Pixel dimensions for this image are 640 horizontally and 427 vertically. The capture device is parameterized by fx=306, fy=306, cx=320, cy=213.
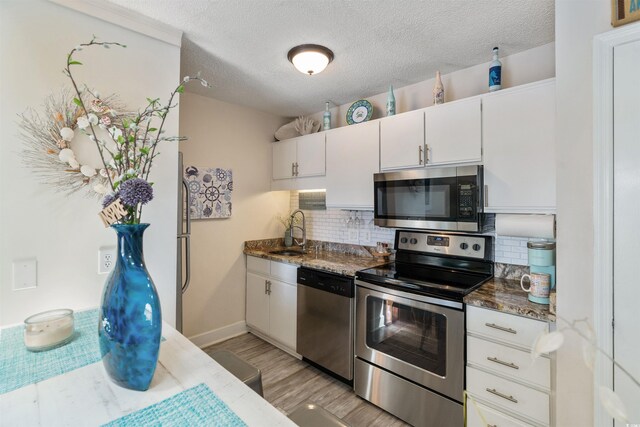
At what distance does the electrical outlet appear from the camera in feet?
5.28

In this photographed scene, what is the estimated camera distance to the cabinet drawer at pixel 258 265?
311cm

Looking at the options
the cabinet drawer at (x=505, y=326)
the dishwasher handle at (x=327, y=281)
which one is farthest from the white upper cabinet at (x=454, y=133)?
the dishwasher handle at (x=327, y=281)

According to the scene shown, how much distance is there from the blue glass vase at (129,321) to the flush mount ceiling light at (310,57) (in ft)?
5.41

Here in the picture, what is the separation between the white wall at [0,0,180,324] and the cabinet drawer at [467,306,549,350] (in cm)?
186

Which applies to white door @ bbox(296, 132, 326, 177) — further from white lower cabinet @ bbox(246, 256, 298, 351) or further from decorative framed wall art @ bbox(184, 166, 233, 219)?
white lower cabinet @ bbox(246, 256, 298, 351)

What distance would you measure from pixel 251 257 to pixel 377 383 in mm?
1800

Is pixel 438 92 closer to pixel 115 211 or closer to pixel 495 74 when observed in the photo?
pixel 495 74

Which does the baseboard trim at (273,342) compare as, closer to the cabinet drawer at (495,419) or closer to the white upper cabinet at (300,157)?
the cabinet drawer at (495,419)

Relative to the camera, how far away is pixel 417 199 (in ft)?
7.34

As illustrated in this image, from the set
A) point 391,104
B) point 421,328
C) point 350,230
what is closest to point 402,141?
point 391,104

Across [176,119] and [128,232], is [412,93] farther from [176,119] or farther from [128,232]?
[128,232]

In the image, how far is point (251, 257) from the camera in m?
3.34

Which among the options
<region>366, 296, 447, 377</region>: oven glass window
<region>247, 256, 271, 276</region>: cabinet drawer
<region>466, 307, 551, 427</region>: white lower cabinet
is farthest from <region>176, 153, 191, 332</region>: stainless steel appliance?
<region>466, 307, 551, 427</region>: white lower cabinet

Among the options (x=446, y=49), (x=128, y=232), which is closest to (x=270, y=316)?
(x=128, y=232)
